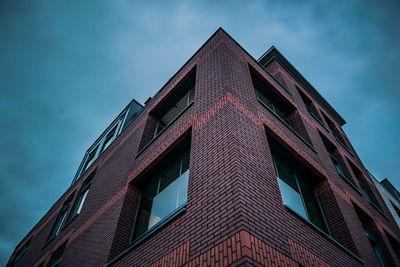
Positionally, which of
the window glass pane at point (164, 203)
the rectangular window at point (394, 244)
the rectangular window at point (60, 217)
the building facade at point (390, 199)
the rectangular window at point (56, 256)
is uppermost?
the building facade at point (390, 199)

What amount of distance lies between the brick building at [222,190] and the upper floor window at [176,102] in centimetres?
4

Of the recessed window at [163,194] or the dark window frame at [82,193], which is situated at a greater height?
the dark window frame at [82,193]

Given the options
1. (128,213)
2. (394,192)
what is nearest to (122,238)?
(128,213)

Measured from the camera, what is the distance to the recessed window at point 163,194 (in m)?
6.59

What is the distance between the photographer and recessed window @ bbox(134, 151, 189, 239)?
21.6 ft

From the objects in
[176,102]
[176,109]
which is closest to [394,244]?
[176,109]

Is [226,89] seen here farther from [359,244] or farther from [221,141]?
[359,244]

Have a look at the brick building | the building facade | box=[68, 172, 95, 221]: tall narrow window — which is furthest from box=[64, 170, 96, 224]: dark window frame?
the building facade

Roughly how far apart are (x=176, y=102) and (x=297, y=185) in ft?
18.0

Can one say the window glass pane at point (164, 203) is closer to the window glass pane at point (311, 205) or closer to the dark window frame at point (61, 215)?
the window glass pane at point (311, 205)

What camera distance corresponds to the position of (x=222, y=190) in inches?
183

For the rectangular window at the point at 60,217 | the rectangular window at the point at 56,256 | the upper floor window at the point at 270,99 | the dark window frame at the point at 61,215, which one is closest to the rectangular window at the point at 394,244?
the upper floor window at the point at 270,99

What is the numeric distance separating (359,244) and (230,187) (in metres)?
5.07

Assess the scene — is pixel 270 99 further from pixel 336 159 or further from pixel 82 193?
pixel 82 193
